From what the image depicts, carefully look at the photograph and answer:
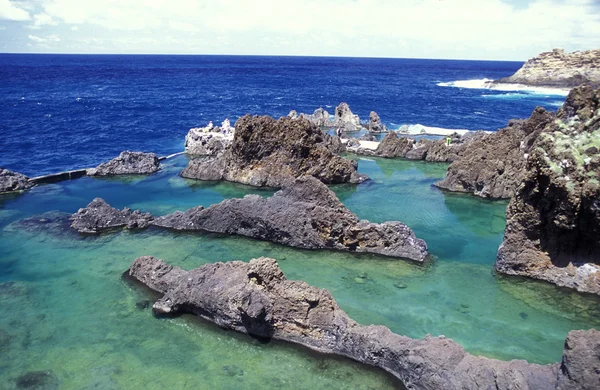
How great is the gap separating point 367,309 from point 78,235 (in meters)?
15.4

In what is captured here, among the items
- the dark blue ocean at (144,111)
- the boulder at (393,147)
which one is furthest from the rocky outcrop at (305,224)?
the dark blue ocean at (144,111)

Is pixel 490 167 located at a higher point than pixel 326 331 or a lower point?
higher

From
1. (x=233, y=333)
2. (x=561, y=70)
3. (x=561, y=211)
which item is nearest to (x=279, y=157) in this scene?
(x=233, y=333)

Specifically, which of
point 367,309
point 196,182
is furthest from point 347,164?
point 367,309

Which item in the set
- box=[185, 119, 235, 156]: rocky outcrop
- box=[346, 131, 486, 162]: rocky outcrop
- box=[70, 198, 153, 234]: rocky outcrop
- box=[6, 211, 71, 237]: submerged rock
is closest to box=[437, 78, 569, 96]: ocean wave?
box=[346, 131, 486, 162]: rocky outcrop

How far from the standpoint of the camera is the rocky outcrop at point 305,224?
20.1m

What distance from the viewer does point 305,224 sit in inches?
819

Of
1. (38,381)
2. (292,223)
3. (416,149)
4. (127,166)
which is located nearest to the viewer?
(38,381)

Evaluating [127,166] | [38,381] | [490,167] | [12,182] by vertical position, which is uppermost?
[490,167]

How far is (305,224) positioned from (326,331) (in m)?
7.51

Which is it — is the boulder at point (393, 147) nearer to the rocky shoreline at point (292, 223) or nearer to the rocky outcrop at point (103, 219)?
the rocky shoreline at point (292, 223)

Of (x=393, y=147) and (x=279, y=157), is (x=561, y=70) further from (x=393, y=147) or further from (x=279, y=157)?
(x=279, y=157)

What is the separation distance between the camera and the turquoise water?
42.7ft

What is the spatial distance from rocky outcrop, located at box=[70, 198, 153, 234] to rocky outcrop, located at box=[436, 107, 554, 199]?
19.2 meters
